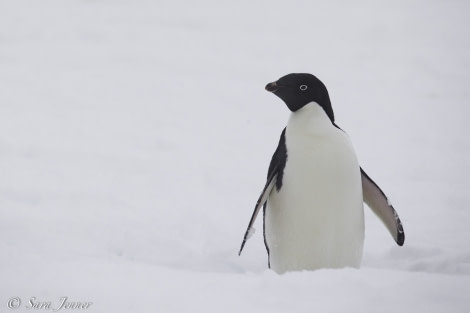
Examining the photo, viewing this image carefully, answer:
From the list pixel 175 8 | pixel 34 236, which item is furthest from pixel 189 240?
pixel 175 8

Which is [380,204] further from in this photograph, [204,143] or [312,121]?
[204,143]

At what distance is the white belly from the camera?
2.78m

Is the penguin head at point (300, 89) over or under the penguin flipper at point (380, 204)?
over

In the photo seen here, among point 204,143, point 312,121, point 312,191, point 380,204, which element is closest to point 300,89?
point 312,121

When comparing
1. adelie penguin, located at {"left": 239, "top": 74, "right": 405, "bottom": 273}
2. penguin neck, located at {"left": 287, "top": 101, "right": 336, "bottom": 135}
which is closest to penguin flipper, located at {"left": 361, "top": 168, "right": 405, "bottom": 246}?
adelie penguin, located at {"left": 239, "top": 74, "right": 405, "bottom": 273}

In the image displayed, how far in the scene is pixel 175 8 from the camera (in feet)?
33.1

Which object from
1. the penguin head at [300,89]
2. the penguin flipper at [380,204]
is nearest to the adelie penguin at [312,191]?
the penguin head at [300,89]

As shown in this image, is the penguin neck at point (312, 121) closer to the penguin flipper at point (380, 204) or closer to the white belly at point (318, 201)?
the white belly at point (318, 201)

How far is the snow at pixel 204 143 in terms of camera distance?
6.97ft

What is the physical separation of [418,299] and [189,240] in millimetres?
1557

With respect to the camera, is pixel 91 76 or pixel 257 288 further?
pixel 91 76

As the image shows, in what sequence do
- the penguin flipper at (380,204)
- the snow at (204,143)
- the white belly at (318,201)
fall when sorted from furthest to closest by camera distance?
1. the penguin flipper at (380,204)
2. the white belly at (318,201)
3. the snow at (204,143)

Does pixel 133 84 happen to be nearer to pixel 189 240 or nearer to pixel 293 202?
pixel 189 240

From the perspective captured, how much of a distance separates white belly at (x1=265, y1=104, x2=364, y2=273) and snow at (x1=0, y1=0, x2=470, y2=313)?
235mm
